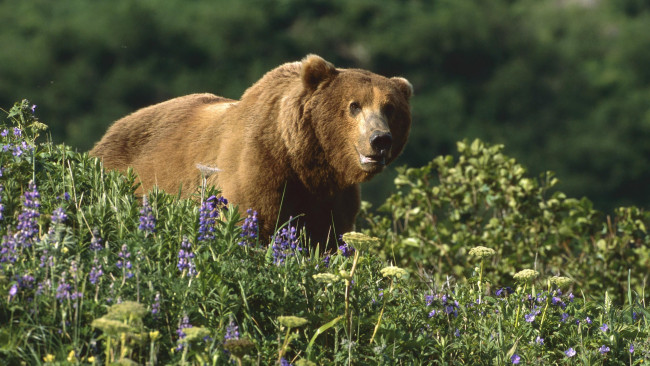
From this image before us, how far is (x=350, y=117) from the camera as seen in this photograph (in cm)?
650

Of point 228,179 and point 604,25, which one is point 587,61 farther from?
point 228,179

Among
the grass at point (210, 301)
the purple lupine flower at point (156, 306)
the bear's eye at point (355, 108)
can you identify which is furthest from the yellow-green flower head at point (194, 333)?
the bear's eye at point (355, 108)

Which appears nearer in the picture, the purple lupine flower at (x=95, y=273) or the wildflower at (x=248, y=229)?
the purple lupine flower at (x=95, y=273)

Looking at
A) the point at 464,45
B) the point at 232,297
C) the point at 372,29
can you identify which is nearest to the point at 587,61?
the point at 464,45

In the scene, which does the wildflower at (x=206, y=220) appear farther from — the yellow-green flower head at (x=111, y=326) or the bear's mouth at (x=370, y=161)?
the bear's mouth at (x=370, y=161)

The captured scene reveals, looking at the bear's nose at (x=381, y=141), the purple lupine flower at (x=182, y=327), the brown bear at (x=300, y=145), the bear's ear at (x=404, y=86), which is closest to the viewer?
the purple lupine flower at (x=182, y=327)

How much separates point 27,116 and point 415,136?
4042cm

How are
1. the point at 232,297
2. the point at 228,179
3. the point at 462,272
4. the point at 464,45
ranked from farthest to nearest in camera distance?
the point at 464,45 → the point at 462,272 → the point at 228,179 → the point at 232,297

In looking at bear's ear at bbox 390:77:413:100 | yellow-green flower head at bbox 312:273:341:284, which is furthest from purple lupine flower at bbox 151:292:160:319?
bear's ear at bbox 390:77:413:100

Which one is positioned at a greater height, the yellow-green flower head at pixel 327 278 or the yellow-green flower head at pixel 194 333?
the yellow-green flower head at pixel 327 278

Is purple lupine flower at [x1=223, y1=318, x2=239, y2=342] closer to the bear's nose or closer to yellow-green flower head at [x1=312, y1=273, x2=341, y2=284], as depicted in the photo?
yellow-green flower head at [x1=312, y1=273, x2=341, y2=284]

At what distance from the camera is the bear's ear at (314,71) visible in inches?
255

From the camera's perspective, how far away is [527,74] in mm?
48094

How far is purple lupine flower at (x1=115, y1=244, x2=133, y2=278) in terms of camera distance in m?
3.87
